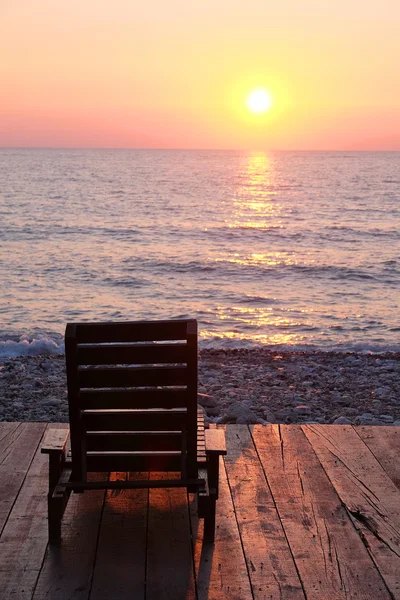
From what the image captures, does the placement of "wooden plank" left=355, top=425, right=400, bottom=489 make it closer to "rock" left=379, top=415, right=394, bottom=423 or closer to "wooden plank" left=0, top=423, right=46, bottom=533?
"rock" left=379, top=415, right=394, bottom=423

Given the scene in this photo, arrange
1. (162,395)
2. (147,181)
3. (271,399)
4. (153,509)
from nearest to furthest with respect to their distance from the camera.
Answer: (162,395)
(153,509)
(271,399)
(147,181)

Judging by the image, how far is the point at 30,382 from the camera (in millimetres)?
8602

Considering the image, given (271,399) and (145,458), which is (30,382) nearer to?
(271,399)

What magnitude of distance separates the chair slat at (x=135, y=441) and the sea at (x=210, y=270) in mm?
8131

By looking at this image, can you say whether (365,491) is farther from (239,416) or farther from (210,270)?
(210,270)

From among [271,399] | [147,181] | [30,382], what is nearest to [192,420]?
[271,399]

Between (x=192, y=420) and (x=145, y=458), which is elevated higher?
(x=192, y=420)

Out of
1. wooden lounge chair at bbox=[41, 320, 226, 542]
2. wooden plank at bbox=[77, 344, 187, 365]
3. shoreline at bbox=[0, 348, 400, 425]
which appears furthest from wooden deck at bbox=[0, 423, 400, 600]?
shoreline at bbox=[0, 348, 400, 425]

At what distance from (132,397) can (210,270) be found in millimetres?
19500

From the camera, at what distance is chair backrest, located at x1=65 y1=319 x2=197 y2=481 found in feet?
11.1

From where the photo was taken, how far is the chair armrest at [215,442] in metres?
3.59

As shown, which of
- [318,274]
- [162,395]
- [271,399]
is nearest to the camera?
[162,395]

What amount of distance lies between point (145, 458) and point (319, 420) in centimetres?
377

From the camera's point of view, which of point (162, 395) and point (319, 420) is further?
point (319, 420)
